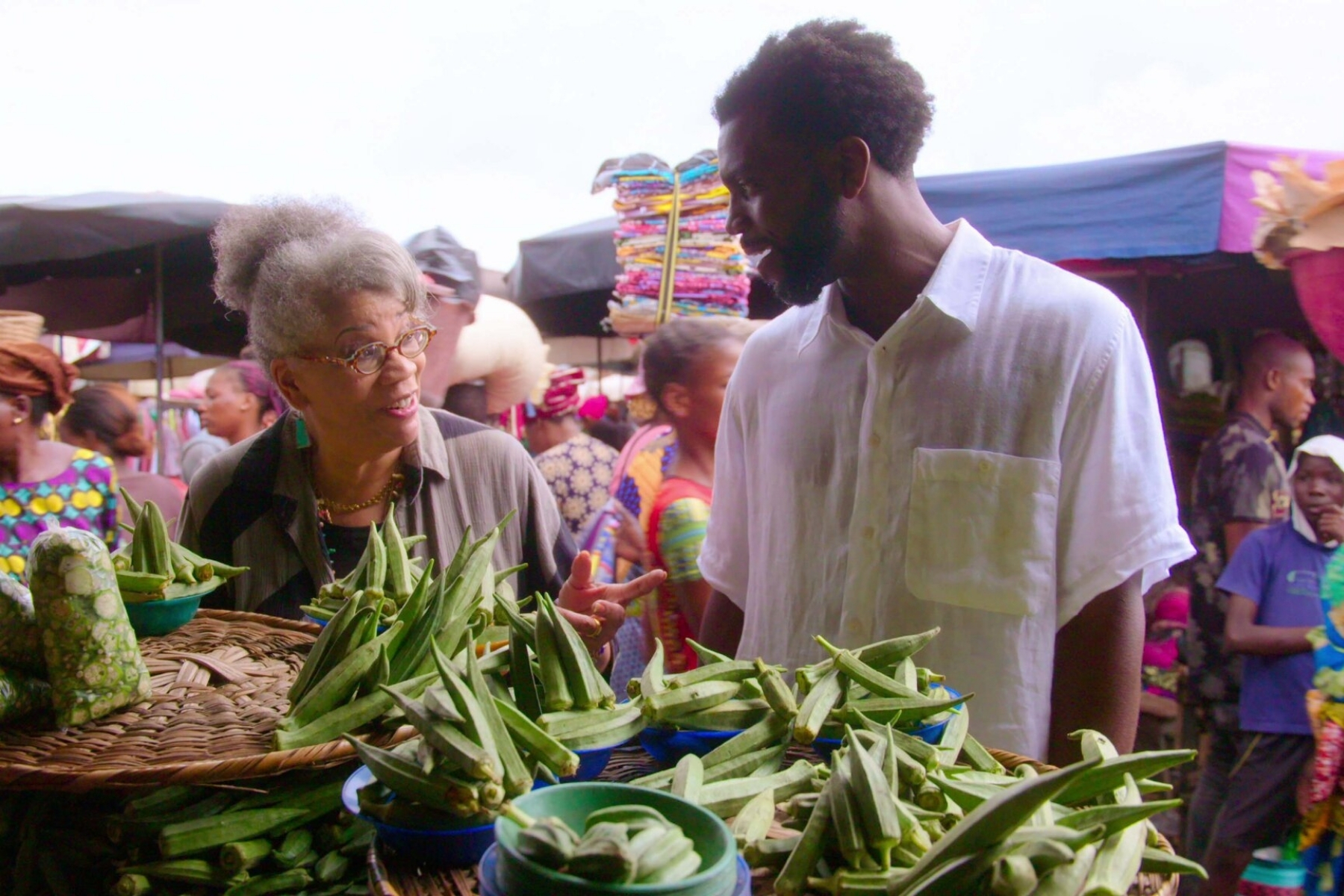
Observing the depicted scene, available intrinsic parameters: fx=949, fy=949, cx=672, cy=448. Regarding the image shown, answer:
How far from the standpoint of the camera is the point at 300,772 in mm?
1609

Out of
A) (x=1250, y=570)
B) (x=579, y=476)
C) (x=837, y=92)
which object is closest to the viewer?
(x=837, y=92)

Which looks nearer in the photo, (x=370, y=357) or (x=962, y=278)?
(x=962, y=278)

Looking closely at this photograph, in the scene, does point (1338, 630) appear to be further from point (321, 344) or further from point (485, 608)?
point (321, 344)

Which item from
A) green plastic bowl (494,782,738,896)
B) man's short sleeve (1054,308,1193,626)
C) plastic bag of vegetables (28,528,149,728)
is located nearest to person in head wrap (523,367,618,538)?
man's short sleeve (1054,308,1193,626)

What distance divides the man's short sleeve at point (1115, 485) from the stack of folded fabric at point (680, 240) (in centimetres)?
386

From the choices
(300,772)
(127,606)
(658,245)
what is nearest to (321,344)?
(127,606)

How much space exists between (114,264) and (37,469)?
12.9ft

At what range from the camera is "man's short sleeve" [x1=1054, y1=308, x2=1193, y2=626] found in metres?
2.26

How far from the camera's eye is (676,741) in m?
1.55

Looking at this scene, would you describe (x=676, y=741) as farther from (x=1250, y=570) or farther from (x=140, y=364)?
(x=140, y=364)

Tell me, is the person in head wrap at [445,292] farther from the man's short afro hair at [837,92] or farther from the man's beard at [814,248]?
the man's beard at [814,248]

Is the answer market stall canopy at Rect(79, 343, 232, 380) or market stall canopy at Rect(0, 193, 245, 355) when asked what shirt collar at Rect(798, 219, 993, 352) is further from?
market stall canopy at Rect(79, 343, 232, 380)

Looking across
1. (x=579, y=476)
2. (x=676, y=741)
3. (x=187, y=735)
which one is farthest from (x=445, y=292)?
(x=676, y=741)

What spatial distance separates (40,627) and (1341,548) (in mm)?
4485
